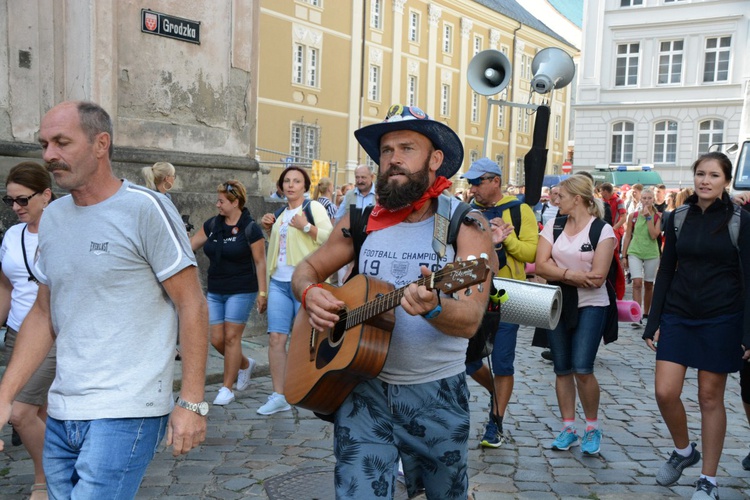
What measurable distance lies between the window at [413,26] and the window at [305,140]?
32.8 ft

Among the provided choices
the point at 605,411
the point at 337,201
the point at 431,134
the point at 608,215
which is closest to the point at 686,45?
the point at 337,201

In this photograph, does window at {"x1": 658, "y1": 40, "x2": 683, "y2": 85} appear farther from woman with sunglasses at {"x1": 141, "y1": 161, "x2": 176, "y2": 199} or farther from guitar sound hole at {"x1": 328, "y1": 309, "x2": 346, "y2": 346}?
guitar sound hole at {"x1": 328, "y1": 309, "x2": 346, "y2": 346}

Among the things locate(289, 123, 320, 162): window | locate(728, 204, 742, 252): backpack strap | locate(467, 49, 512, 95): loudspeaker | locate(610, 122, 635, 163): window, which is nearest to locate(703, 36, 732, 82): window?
locate(610, 122, 635, 163): window

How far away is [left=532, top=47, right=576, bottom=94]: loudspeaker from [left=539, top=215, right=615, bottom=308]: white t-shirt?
14.3 ft

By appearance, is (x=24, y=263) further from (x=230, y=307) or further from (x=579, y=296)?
(x=579, y=296)

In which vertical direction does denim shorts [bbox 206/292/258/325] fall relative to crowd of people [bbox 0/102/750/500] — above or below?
below

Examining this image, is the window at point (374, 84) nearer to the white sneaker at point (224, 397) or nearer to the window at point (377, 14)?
Result: the window at point (377, 14)

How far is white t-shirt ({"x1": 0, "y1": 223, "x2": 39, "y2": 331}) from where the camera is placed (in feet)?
15.6

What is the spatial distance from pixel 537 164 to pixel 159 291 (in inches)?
250

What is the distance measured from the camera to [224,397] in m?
7.04

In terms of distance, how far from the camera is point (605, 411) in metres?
7.15

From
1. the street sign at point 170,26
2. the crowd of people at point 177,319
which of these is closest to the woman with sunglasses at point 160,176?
the street sign at point 170,26

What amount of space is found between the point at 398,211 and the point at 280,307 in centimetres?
389

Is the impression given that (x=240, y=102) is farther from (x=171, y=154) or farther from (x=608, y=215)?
(x=608, y=215)
